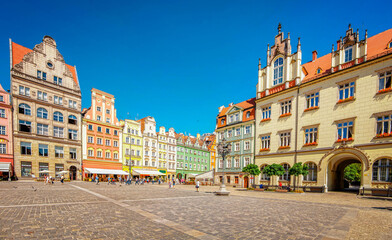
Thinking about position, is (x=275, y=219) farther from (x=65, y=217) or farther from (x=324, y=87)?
(x=324, y=87)

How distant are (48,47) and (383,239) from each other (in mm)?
55296

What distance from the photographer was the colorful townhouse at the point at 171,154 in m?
63.4

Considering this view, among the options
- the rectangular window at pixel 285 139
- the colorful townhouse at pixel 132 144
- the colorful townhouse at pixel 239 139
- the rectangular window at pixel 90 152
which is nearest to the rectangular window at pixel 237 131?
the colorful townhouse at pixel 239 139

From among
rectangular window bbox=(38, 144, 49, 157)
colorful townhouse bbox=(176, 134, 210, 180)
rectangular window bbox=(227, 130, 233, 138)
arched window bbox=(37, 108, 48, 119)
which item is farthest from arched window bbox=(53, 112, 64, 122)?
rectangular window bbox=(227, 130, 233, 138)

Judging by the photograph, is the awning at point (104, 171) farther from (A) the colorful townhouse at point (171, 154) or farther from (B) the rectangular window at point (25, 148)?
(A) the colorful townhouse at point (171, 154)

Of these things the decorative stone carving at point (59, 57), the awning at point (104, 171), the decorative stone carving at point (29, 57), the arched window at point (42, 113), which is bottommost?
the awning at point (104, 171)

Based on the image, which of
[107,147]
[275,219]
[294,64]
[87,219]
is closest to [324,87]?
[294,64]

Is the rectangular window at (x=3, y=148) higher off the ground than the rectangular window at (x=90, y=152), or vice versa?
the rectangular window at (x=3, y=148)

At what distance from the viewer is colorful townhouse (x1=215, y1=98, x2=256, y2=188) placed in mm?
37188

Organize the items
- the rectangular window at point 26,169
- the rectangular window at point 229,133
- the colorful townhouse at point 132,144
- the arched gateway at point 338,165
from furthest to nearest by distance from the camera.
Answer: the colorful townhouse at point 132,144 → the rectangular window at point 229,133 → the rectangular window at point 26,169 → the arched gateway at point 338,165

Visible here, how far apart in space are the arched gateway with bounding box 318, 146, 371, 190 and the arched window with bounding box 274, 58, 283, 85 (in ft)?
43.6

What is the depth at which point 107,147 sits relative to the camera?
163 feet

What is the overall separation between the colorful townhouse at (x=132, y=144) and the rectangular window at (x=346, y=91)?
139 feet

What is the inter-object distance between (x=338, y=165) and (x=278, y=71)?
1582 cm
